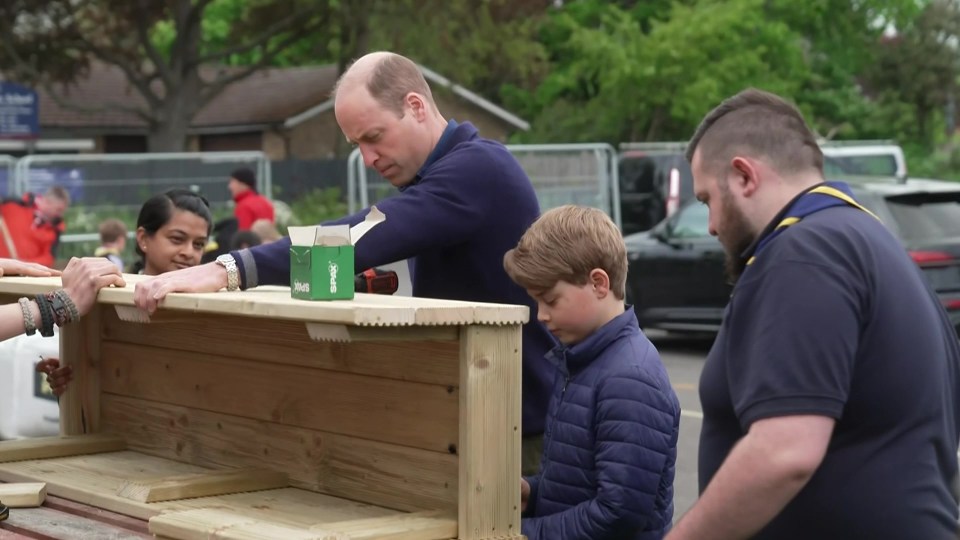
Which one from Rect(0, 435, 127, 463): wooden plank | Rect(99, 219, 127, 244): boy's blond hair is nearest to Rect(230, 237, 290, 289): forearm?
Rect(0, 435, 127, 463): wooden plank

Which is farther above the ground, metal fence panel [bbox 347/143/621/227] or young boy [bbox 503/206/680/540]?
metal fence panel [bbox 347/143/621/227]

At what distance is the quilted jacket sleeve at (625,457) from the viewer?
128 inches

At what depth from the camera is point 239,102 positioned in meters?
44.7

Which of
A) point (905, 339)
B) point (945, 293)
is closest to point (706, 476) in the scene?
point (905, 339)

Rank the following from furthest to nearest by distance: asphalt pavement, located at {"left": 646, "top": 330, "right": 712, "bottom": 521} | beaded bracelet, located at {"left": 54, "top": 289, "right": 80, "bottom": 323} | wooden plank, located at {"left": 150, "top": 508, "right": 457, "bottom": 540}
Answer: asphalt pavement, located at {"left": 646, "top": 330, "right": 712, "bottom": 521}
beaded bracelet, located at {"left": 54, "top": 289, "right": 80, "bottom": 323}
wooden plank, located at {"left": 150, "top": 508, "right": 457, "bottom": 540}

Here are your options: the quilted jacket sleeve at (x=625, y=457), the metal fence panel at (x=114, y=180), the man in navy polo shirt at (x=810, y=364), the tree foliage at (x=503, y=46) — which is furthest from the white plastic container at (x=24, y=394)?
the tree foliage at (x=503, y=46)

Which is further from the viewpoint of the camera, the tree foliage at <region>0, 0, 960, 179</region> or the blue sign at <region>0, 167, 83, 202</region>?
the tree foliage at <region>0, 0, 960, 179</region>

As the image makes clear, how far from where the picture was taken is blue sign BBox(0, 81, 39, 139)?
73.9 feet

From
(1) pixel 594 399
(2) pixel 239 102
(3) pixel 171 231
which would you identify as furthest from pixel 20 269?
(2) pixel 239 102

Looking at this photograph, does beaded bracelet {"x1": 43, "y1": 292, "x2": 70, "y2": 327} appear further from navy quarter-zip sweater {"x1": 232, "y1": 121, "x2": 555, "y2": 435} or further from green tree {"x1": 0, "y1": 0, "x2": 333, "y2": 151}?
green tree {"x1": 0, "y1": 0, "x2": 333, "y2": 151}

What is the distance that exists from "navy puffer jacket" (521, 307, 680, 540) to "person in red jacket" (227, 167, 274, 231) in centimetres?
1018

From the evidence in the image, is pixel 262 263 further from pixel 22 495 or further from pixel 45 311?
pixel 22 495

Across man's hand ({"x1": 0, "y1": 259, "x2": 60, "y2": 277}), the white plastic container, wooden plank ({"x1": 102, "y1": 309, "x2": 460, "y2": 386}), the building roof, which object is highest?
the building roof

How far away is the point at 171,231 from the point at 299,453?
192cm
